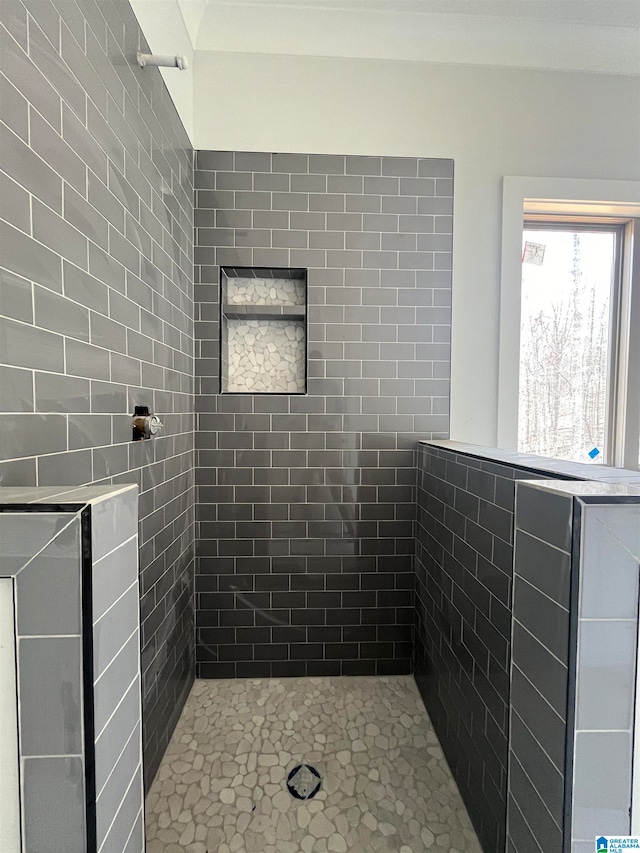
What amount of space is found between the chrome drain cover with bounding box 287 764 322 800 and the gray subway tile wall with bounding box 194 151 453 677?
1.66 ft

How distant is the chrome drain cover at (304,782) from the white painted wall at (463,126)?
4.75 ft

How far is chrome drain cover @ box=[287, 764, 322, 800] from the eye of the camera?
132cm

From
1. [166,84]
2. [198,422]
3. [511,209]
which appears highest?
[166,84]

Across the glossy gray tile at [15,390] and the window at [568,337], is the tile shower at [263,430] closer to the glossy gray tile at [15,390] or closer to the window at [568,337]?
the glossy gray tile at [15,390]

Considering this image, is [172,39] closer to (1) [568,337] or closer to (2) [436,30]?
(2) [436,30]

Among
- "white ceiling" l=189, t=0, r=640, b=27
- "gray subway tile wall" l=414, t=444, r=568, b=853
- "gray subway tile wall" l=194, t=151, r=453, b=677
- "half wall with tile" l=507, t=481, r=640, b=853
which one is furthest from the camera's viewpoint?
"gray subway tile wall" l=194, t=151, r=453, b=677

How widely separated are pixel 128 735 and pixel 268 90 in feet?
7.49

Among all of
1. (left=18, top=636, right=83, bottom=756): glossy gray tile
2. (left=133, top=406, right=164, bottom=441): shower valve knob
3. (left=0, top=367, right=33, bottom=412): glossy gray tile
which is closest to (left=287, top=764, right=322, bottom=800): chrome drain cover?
(left=18, top=636, right=83, bottom=756): glossy gray tile

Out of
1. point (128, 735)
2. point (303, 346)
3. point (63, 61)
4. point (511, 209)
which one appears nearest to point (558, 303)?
point (511, 209)

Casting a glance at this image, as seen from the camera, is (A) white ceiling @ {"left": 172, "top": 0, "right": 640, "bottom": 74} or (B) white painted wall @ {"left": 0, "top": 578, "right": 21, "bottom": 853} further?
(A) white ceiling @ {"left": 172, "top": 0, "right": 640, "bottom": 74}

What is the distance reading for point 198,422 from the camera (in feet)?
6.10

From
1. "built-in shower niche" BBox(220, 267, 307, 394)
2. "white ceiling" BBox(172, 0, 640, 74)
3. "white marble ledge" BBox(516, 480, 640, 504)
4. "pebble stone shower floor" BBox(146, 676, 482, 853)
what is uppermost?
"white ceiling" BBox(172, 0, 640, 74)

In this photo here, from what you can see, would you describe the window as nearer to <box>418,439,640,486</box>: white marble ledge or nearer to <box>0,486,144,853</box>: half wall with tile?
<box>418,439,640,486</box>: white marble ledge

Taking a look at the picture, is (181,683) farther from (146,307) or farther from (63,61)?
(63,61)
